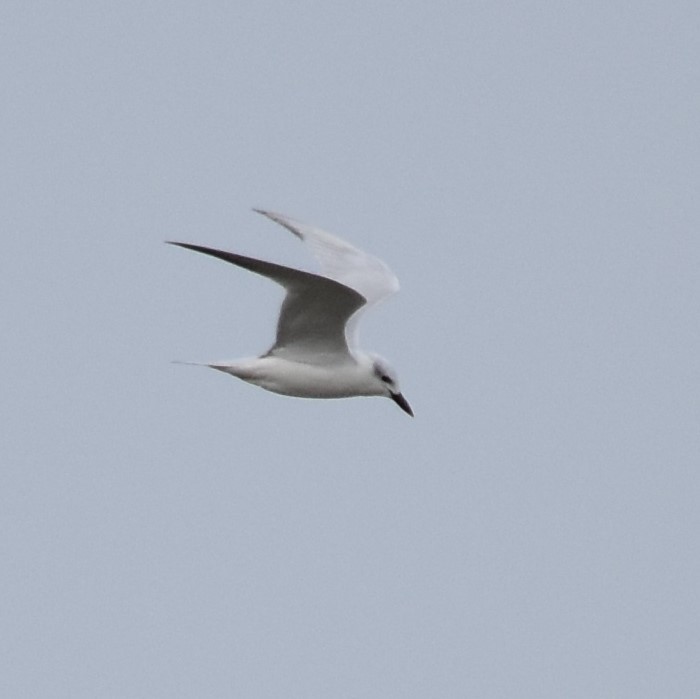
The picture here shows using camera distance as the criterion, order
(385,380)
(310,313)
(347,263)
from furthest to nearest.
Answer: (347,263)
(385,380)
(310,313)

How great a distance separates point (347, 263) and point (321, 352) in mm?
2012

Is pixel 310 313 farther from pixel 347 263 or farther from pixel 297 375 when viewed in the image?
pixel 347 263

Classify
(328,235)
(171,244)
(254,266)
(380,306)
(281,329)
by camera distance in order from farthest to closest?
1. (328,235)
2. (380,306)
3. (281,329)
4. (254,266)
5. (171,244)

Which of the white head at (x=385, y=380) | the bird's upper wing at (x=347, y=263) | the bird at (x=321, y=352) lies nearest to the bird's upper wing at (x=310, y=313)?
the bird at (x=321, y=352)

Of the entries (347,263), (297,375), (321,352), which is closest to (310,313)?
(321,352)

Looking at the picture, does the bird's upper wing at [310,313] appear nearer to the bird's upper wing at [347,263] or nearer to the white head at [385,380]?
the white head at [385,380]

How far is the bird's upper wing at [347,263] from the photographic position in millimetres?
14367

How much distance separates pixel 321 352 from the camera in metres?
13.0

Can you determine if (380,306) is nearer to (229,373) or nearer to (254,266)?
→ (229,373)

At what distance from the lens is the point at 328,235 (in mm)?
15289

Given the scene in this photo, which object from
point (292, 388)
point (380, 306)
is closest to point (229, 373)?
point (292, 388)

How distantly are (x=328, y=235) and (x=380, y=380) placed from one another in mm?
2237

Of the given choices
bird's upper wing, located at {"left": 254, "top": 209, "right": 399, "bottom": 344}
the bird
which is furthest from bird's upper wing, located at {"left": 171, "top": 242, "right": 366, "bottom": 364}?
bird's upper wing, located at {"left": 254, "top": 209, "right": 399, "bottom": 344}

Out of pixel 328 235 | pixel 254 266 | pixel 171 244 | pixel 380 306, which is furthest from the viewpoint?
pixel 328 235
